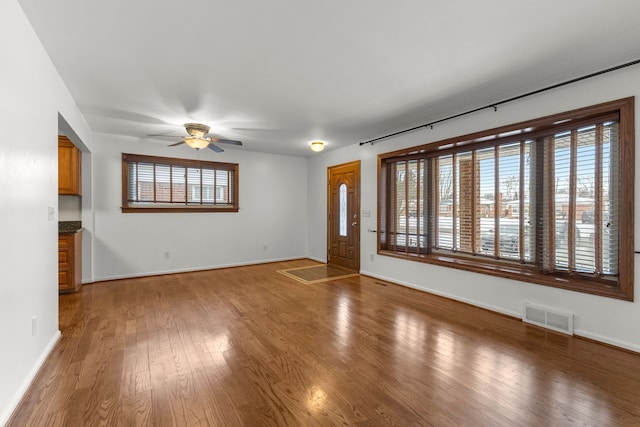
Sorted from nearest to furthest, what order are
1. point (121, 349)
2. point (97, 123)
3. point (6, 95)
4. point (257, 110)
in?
point (6, 95)
point (121, 349)
point (257, 110)
point (97, 123)

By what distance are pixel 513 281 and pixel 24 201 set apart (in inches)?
176

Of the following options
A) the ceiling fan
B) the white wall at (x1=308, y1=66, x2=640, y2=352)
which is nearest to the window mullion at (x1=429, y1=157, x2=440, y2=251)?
the white wall at (x1=308, y1=66, x2=640, y2=352)

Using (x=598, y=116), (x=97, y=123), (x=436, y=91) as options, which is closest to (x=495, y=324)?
(x=598, y=116)

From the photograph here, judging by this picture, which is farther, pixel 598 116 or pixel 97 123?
pixel 97 123

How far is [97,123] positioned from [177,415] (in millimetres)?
4259

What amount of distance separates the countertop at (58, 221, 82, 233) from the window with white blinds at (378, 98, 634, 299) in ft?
16.1

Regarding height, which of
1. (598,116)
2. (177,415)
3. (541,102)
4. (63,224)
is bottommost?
(177,415)

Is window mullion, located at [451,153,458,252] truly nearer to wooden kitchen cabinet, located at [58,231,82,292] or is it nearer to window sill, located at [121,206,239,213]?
window sill, located at [121,206,239,213]

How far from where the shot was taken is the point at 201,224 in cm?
573

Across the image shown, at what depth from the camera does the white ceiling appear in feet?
6.06

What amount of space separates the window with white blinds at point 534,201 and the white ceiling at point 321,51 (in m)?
0.58

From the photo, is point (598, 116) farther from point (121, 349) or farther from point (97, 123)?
point (97, 123)

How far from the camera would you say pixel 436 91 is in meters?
3.10

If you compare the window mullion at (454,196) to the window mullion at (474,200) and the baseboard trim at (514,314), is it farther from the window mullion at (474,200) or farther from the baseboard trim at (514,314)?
the baseboard trim at (514,314)
